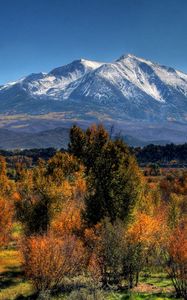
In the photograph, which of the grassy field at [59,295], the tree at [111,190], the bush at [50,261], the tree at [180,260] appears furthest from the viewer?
the tree at [111,190]

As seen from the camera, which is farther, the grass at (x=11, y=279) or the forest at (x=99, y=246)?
the grass at (x=11, y=279)

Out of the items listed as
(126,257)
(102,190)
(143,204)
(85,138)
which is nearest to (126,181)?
(102,190)

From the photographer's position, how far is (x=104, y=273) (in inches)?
2106

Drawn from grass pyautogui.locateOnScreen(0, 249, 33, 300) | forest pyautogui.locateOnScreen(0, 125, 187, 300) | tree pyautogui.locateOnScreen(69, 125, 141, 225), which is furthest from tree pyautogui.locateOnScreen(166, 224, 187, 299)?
grass pyautogui.locateOnScreen(0, 249, 33, 300)

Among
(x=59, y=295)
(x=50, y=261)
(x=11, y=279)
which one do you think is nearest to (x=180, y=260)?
(x=50, y=261)

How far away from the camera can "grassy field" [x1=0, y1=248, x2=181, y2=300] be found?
49625mm

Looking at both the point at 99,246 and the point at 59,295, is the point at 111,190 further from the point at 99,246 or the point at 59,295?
the point at 59,295

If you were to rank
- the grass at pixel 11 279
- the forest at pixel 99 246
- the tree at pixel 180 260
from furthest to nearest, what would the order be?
the grass at pixel 11 279 → the forest at pixel 99 246 → the tree at pixel 180 260

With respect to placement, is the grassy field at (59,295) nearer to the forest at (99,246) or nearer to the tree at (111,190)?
the forest at (99,246)

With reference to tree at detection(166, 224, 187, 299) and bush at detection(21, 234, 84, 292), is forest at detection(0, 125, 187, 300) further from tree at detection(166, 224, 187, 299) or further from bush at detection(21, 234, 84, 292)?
tree at detection(166, 224, 187, 299)

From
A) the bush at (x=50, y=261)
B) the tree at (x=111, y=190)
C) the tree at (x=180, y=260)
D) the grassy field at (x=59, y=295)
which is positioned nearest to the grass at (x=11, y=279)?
the grassy field at (x=59, y=295)

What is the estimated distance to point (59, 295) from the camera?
50438 mm

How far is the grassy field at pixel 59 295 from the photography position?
49625mm

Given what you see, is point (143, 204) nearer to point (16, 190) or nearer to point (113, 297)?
point (113, 297)
